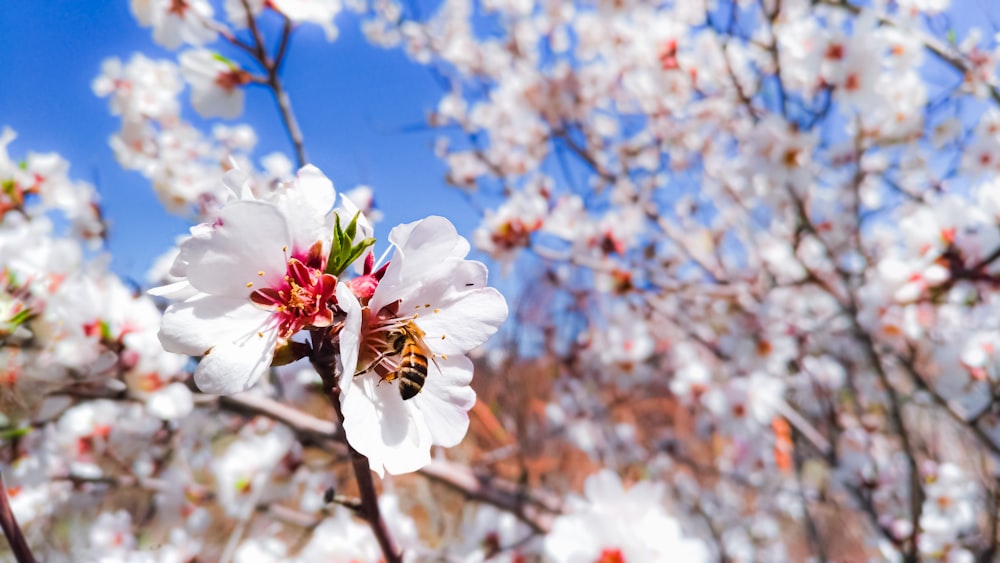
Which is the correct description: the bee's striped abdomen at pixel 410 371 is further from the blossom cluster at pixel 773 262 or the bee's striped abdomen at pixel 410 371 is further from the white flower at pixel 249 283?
the blossom cluster at pixel 773 262

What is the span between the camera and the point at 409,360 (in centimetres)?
50

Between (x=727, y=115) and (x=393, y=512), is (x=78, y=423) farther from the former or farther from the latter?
(x=727, y=115)

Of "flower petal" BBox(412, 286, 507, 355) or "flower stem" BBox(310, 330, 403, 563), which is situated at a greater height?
"flower petal" BBox(412, 286, 507, 355)

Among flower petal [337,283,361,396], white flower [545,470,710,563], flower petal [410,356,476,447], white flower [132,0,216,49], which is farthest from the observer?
white flower [132,0,216,49]

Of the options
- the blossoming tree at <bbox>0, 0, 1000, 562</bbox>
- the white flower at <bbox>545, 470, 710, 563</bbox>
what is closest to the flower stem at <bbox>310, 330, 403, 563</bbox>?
the blossoming tree at <bbox>0, 0, 1000, 562</bbox>

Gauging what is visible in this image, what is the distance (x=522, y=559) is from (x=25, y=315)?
53.6 inches

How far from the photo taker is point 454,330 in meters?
0.53

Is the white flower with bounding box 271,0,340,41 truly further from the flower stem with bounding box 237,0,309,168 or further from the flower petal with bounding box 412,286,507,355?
the flower petal with bounding box 412,286,507,355

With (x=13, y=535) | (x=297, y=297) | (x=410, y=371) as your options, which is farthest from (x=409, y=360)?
(x=13, y=535)

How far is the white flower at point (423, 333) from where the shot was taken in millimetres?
489

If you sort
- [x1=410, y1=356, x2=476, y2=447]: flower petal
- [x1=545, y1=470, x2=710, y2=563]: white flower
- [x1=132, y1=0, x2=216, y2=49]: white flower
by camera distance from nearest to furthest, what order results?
[x1=410, y1=356, x2=476, y2=447]: flower petal → [x1=545, y1=470, x2=710, y2=563]: white flower → [x1=132, y1=0, x2=216, y2=49]: white flower

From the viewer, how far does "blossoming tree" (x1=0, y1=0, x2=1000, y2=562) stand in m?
0.52

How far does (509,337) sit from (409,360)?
2919mm

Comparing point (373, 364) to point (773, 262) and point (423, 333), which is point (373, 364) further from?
point (773, 262)
